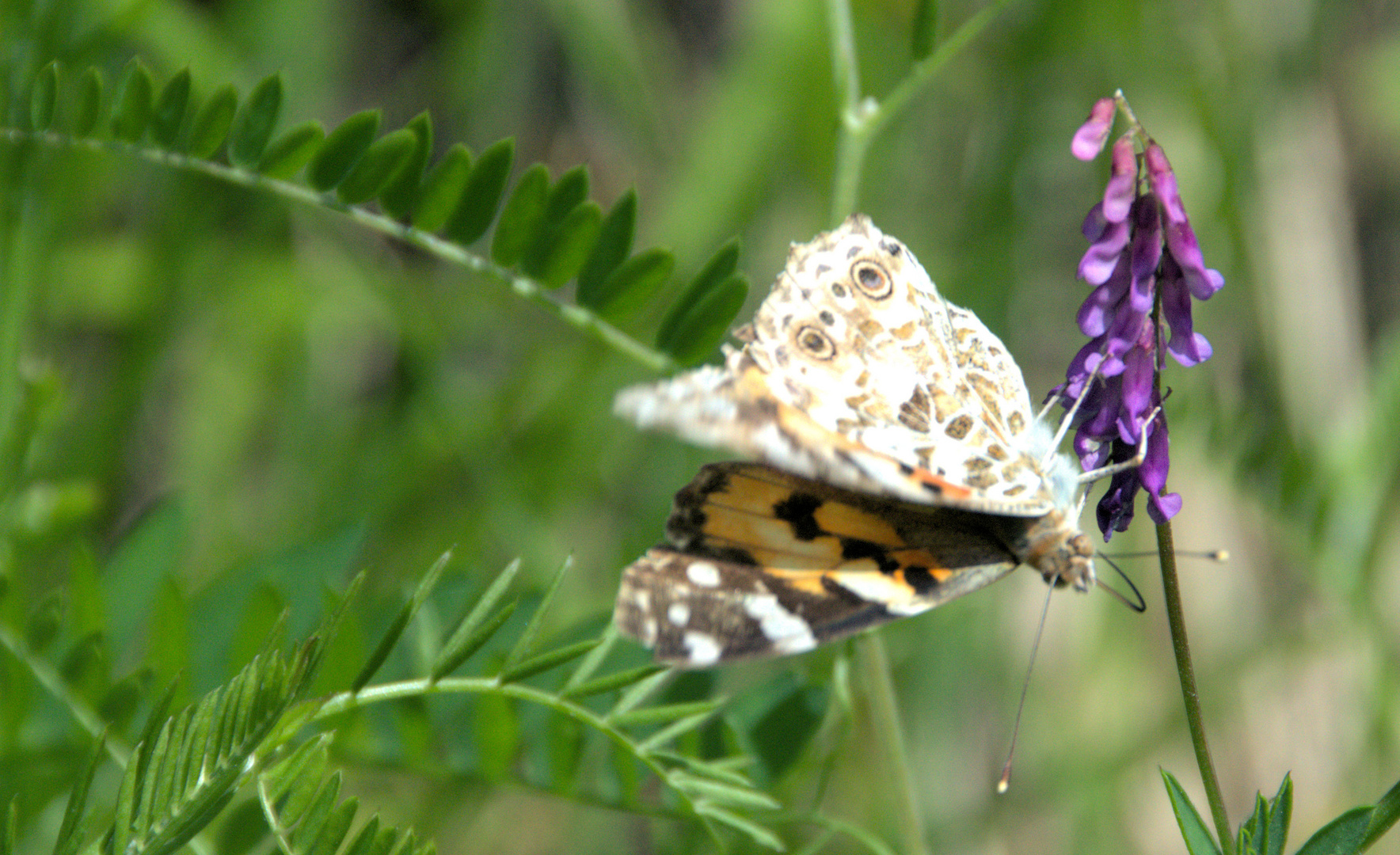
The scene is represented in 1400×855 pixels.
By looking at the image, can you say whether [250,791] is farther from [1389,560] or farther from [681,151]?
[1389,560]

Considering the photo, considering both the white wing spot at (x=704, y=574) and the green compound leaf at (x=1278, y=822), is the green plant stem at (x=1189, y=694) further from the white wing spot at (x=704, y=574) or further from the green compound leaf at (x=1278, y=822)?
the white wing spot at (x=704, y=574)

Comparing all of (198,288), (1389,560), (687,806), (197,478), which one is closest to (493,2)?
(198,288)

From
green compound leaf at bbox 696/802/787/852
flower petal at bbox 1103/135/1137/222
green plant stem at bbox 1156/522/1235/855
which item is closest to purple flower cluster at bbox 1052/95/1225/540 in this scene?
flower petal at bbox 1103/135/1137/222

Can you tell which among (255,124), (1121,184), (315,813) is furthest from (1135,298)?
(255,124)

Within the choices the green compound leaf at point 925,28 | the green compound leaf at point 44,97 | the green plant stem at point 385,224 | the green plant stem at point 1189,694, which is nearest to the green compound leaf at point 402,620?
the green plant stem at point 385,224

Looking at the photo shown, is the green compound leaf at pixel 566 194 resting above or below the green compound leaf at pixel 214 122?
above

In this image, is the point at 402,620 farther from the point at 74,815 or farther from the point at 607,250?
the point at 607,250

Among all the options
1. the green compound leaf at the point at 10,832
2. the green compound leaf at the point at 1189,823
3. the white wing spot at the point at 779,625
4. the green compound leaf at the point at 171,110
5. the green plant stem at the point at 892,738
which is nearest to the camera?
the green compound leaf at the point at 10,832
